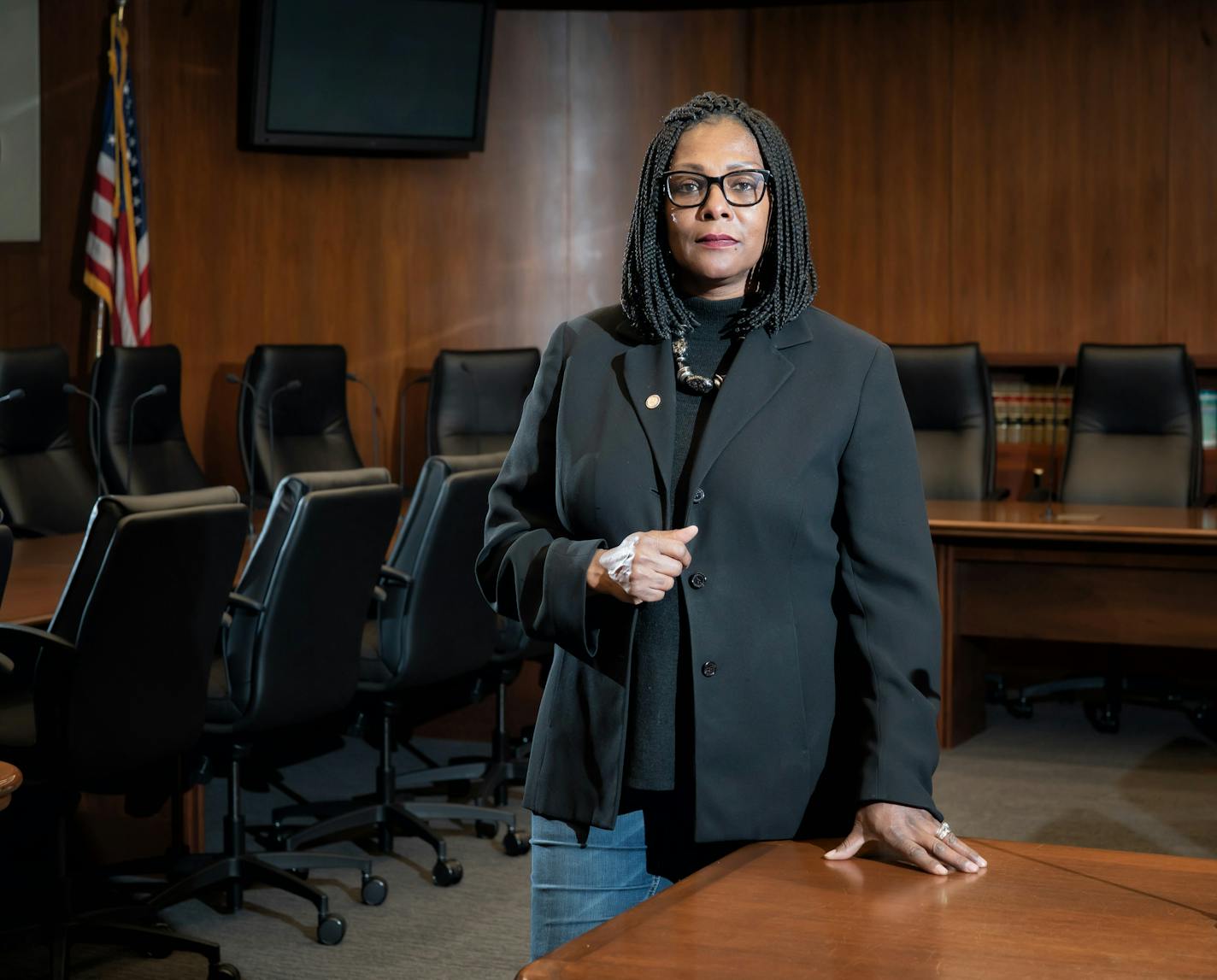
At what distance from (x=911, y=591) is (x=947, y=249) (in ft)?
20.3

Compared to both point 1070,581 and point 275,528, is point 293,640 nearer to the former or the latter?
point 275,528

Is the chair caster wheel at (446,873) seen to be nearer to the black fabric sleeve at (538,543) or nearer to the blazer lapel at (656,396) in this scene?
the black fabric sleeve at (538,543)

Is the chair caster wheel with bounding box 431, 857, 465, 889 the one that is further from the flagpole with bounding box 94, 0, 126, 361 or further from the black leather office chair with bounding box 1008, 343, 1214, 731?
the flagpole with bounding box 94, 0, 126, 361

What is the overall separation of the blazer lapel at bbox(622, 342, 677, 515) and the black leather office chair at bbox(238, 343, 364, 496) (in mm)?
4896

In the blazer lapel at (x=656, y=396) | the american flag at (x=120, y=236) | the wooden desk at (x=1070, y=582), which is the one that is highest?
the american flag at (x=120, y=236)

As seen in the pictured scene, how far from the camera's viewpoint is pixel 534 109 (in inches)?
305

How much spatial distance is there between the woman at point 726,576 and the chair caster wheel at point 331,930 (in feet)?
6.22

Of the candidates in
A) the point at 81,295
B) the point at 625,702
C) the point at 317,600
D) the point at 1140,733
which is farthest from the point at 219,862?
the point at 81,295

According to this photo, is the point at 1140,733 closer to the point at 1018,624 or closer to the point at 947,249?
the point at 1018,624

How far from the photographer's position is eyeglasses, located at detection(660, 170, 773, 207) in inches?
61.6

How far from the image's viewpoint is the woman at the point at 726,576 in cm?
152

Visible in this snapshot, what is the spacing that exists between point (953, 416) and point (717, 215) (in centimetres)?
461

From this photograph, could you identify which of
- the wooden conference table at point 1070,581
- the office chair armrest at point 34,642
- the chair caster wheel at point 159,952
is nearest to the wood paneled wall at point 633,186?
the wooden conference table at point 1070,581

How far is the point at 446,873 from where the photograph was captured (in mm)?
3781
